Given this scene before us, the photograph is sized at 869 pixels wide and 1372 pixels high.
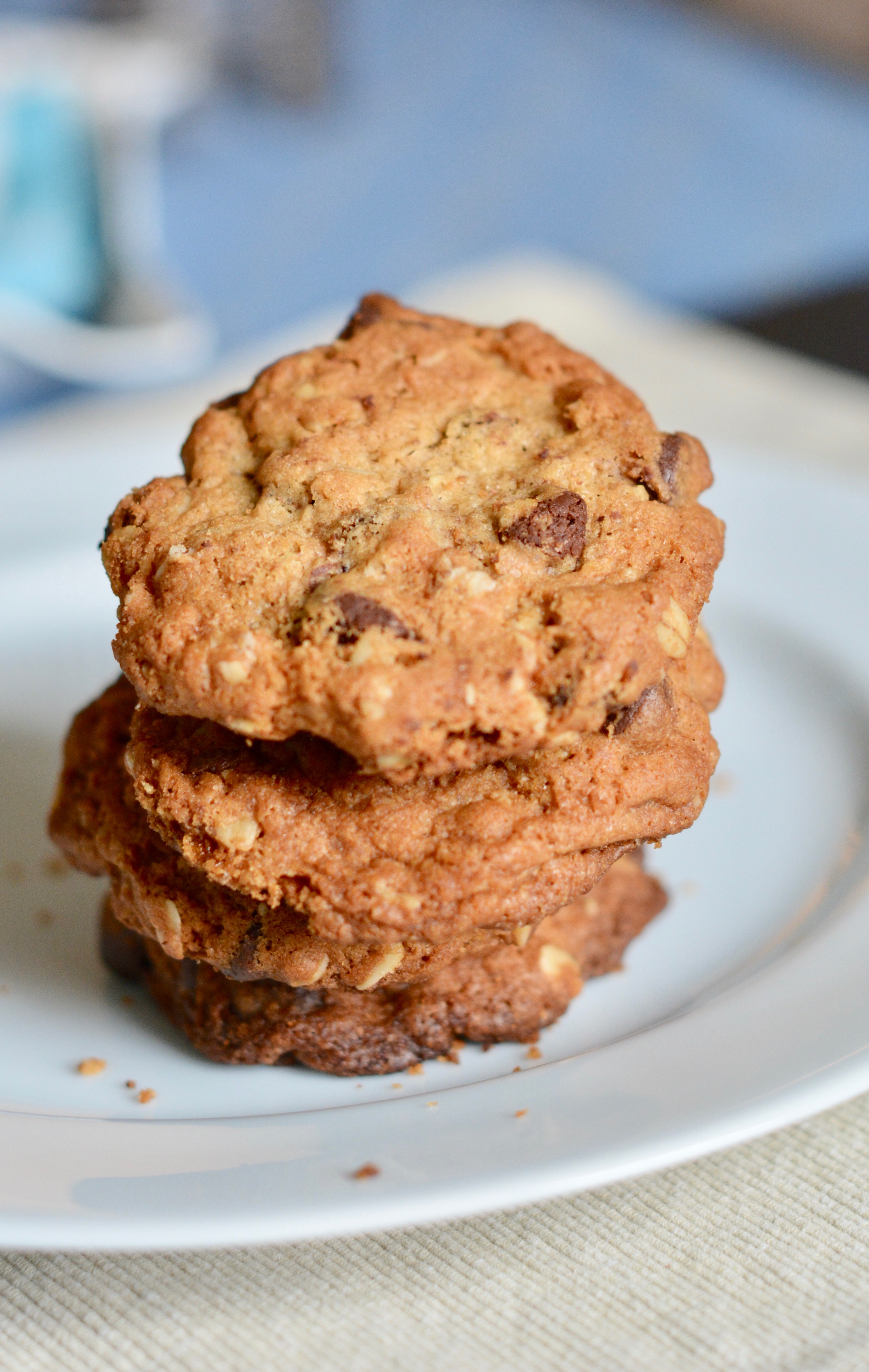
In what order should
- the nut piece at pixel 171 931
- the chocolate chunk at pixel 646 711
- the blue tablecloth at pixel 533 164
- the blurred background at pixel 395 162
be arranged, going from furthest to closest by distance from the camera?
the blue tablecloth at pixel 533 164, the blurred background at pixel 395 162, the nut piece at pixel 171 931, the chocolate chunk at pixel 646 711

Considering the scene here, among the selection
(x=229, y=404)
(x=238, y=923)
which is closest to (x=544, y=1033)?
(x=238, y=923)

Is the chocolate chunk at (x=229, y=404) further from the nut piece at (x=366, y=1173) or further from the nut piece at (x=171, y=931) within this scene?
the nut piece at (x=366, y=1173)

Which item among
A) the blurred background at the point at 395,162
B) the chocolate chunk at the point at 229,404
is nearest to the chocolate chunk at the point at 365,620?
the chocolate chunk at the point at 229,404

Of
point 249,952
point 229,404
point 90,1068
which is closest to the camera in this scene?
point 249,952

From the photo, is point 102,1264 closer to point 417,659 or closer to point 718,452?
point 417,659

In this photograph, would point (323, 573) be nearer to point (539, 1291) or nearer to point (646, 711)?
point (646, 711)

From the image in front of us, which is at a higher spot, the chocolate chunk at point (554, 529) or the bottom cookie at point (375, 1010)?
the chocolate chunk at point (554, 529)

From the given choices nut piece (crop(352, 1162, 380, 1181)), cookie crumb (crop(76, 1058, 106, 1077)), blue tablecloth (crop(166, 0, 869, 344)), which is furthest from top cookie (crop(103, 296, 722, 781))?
blue tablecloth (crop(166, 0, 869, 344))
